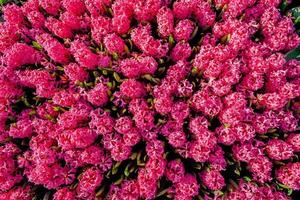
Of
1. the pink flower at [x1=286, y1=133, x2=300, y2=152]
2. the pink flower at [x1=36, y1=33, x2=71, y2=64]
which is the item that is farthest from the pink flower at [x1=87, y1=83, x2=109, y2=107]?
the pink flower at [x1=286, y1=133, x2=300, y2=152]

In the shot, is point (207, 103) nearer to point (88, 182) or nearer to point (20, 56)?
point (88, 182)

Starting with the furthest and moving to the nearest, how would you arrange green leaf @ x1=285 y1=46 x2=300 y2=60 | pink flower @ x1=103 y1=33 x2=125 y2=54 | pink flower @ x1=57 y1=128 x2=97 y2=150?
green leaf @ x1=285 y1=46 x2=300 y2=60
pink flower @ x1=103 y1=33 x2=125 y2=54
pink flower @ x1=57 y1=128 x2=97 y2=150

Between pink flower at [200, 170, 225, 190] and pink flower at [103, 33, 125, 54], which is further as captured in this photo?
pink flower at [103, 33, 125, 54]

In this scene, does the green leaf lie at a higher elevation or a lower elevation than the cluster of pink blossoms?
higher

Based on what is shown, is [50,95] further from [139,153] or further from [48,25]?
[139,153]

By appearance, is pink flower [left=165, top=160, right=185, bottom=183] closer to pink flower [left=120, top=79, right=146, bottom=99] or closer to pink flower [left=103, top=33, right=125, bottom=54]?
pink flower [left=120, top=79, right=146, bottom=99]

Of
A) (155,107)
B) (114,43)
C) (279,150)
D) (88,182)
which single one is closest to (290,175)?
(279,150)

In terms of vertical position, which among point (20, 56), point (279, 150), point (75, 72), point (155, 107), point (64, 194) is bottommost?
point (64, 194)

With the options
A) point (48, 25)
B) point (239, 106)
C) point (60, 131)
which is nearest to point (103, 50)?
point (48, 25)
